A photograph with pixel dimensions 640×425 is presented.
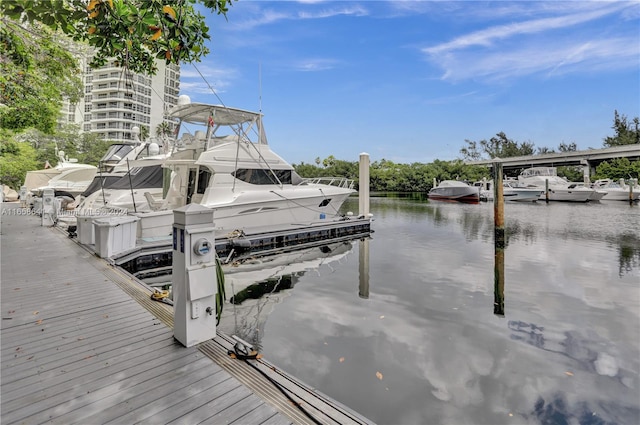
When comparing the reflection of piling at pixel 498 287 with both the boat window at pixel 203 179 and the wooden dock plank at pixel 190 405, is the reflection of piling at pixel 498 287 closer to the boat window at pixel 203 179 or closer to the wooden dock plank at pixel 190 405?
the wooden dock plank at pixel 190 405

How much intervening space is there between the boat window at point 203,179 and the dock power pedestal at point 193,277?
25.3 feet

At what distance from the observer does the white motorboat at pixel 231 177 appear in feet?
31.8

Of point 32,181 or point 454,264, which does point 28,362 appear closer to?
point 454,264

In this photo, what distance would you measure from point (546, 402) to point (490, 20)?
24.5 metres

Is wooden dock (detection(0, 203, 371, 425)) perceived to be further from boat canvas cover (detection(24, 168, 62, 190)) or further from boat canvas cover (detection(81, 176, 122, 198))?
boat canvas cover (detection(24, 168, 62, 190))

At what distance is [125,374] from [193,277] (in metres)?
0.85

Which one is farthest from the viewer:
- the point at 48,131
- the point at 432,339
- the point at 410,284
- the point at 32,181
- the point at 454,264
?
the point at 32,181

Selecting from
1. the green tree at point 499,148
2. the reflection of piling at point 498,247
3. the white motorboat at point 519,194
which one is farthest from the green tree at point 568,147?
the reflection of piling at point 498,247

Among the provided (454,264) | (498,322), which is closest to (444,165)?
(454,264)

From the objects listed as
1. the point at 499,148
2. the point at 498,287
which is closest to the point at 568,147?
the point at 499,148

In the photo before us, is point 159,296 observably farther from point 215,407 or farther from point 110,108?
point 110,108

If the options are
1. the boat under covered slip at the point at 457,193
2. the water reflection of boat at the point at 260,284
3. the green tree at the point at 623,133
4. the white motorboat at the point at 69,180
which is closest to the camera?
the water reflection of boat at the point at 260,284

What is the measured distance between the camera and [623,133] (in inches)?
2083

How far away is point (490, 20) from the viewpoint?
67.5 feet
